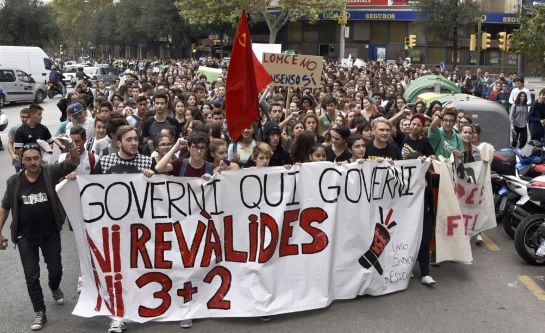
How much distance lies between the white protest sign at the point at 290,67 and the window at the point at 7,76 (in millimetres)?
20842

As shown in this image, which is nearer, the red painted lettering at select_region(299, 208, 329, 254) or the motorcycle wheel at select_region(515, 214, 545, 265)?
the red painted lettering at select_region(299, 208, 329, 254)

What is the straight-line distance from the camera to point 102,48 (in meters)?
106

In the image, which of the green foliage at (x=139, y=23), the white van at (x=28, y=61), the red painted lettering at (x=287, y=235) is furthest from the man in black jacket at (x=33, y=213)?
the green foliage at (x=139, y=23)

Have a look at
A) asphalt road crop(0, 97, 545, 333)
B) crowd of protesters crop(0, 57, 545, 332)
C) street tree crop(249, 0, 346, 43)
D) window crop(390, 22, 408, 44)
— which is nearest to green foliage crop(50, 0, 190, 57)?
street tree crop(249, 0, 346, 43)

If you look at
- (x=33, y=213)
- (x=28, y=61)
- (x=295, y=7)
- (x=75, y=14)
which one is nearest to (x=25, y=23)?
(x=28, y=61)

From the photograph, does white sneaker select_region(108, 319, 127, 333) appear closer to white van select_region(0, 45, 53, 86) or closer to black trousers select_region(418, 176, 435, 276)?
black trousers select_region(418, 176, 435, 276)

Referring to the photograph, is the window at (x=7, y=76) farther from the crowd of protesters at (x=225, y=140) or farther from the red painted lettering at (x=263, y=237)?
the red painted lettering at (x=263, y=237)

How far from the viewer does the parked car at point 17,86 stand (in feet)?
93.8

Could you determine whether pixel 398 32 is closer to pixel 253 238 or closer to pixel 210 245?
pixel 253 238

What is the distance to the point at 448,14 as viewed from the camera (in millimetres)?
45688

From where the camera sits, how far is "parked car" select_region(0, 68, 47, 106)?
28.6 m

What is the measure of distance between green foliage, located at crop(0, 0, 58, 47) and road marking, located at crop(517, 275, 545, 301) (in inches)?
1899

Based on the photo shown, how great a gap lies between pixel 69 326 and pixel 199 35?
58.3 metres

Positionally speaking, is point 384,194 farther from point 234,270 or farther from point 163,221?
point 163,221
